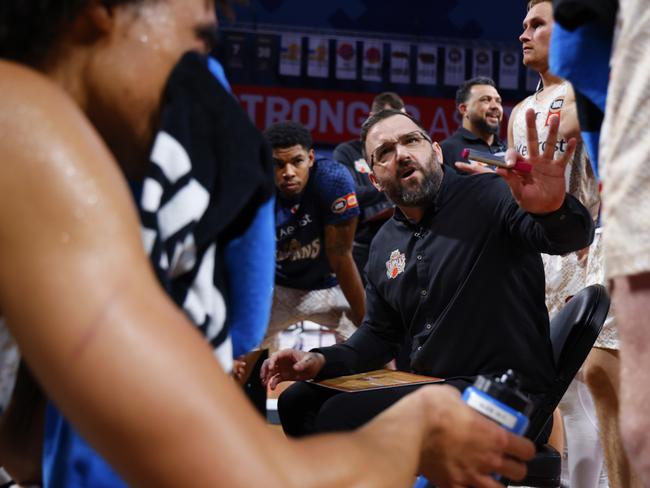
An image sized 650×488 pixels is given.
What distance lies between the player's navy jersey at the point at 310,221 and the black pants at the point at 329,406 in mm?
1579

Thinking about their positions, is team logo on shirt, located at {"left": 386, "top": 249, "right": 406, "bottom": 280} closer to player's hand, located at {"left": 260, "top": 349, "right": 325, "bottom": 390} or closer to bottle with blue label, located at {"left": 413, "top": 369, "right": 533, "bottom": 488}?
player's hand, located at {"left": 260, "top": 349, "right": 325, "bottom": 390}

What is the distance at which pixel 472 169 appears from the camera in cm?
227

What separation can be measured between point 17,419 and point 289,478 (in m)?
0.38

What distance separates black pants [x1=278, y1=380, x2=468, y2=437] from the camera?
6.66ft

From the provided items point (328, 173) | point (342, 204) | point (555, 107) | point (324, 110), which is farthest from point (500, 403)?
point (324, 110)

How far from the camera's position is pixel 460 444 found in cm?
82

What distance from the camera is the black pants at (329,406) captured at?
2031 millimetres

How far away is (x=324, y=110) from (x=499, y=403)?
6.79 m

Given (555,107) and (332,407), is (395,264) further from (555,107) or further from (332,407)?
(555,107)

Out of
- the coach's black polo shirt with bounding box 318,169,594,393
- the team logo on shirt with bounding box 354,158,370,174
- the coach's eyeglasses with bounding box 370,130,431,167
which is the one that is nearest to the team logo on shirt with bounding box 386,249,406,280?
the coach's black polo shirt with bounding box 318,169,594,393

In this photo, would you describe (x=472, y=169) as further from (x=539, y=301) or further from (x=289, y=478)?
(x=289, y=478)

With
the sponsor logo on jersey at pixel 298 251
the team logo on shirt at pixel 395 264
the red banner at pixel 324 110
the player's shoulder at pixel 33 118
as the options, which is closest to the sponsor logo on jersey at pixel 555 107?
the team logo on shirt at pixel 395 264

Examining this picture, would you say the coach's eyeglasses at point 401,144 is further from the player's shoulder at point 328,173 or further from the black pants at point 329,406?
the player's shoulder at point 328,173

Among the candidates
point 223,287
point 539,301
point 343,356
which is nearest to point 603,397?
point 539,301
